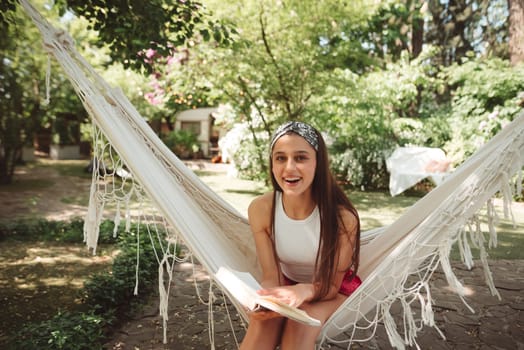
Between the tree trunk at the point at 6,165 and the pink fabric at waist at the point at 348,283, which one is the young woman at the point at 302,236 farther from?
the tree trunk at the point at 6,165

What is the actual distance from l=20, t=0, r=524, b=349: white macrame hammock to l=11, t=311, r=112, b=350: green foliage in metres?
0.38

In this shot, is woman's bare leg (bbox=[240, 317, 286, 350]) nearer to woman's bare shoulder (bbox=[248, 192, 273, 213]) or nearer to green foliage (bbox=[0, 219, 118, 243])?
woman's bare shoulder (bbox=[248, 192, 273, 213])

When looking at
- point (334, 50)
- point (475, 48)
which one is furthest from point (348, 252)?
point (475, 48)

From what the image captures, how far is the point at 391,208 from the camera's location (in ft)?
17.5

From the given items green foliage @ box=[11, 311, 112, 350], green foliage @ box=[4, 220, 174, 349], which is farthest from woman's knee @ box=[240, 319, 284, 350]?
green foliage @ box=[11, 311, 112, 350]

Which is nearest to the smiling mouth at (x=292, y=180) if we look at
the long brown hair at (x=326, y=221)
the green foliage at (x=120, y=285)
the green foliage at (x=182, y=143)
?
the long brown hair at (x=326, y=221)

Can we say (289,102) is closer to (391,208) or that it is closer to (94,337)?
(391,208)

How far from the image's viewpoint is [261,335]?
1.24m

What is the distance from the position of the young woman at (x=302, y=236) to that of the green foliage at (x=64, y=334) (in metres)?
0.74

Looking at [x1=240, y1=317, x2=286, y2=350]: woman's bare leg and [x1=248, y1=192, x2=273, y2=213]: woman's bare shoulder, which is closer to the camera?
[x1=240, y1=317, x2=286, y2=350]: woman's bare leg

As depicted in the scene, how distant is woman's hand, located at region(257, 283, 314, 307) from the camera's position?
4.08 feet

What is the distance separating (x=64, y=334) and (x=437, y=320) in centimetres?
182

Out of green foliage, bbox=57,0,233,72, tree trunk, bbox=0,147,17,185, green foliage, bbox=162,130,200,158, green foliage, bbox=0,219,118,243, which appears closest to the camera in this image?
green foliage, bbox=57,0,233,72

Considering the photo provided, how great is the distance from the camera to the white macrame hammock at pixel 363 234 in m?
1.26
